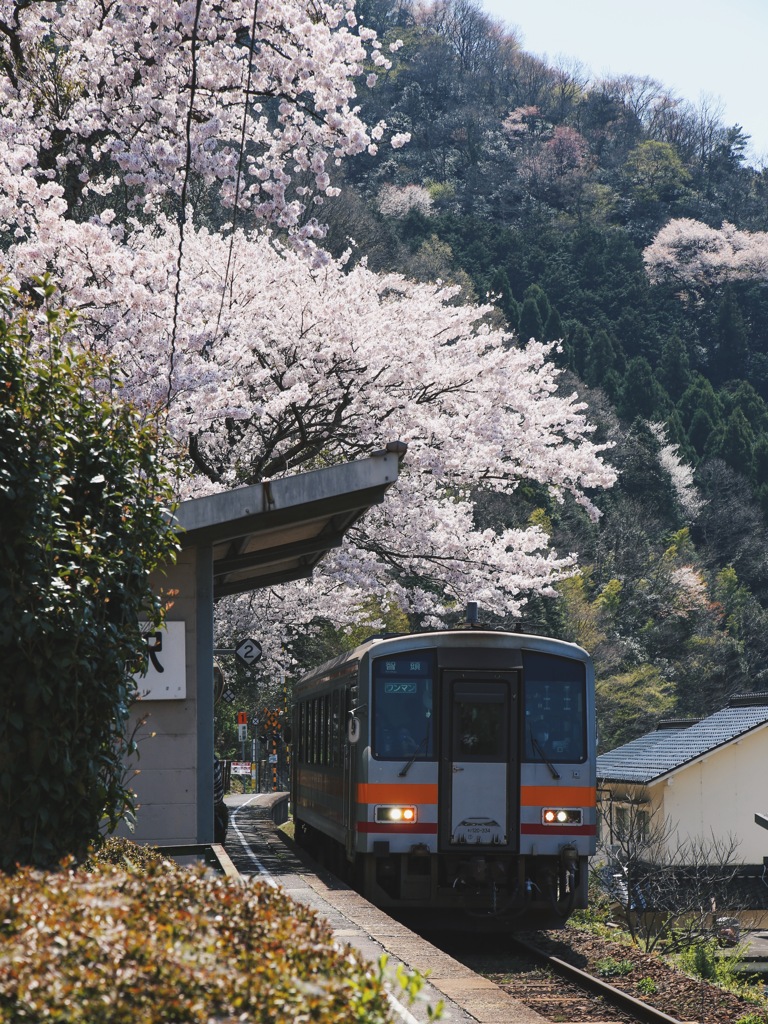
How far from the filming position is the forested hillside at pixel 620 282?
2282 inches

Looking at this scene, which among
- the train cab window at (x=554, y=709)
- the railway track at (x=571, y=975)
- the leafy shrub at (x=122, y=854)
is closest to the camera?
the leafy shrub at (x=122, y=854)

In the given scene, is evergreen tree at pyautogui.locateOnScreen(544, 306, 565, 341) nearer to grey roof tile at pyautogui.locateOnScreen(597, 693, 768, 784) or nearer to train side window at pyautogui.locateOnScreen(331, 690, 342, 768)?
grey roof tile at pyautogui.locateOnScreen(597, 693, 768, 784)

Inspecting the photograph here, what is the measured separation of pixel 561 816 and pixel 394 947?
10.9 feet

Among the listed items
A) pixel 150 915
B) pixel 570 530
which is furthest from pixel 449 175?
pixel 150 915

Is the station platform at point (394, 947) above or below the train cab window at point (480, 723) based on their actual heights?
below

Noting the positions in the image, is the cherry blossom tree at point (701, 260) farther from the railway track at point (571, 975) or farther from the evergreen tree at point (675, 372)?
the railway track at point (571, 975)

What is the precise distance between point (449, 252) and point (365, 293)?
62.5 metres

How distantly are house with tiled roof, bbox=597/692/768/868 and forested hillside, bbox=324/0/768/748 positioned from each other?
18.3m

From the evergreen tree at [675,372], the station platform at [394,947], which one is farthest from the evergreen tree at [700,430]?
the station platform at [394,947]

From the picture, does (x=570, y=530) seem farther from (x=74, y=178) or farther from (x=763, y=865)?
(x=74, y=178)

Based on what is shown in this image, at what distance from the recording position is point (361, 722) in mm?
11469

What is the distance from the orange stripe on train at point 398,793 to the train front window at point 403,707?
9.3 inches

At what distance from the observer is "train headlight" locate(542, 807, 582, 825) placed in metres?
11.1

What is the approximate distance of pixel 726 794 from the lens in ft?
A: 98.4
